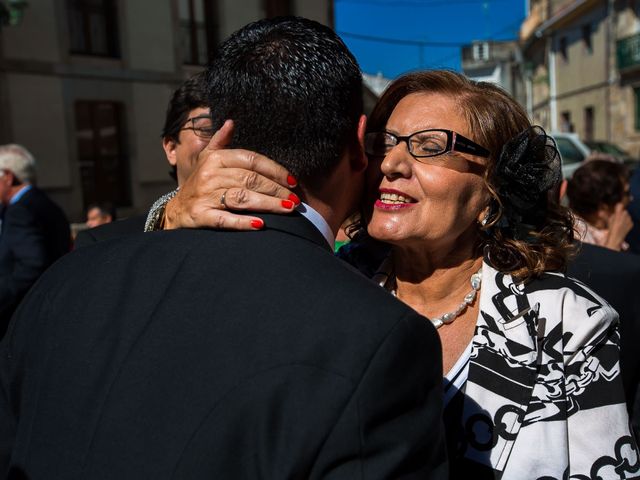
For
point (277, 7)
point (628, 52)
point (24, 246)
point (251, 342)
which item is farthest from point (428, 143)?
point (628, 52)

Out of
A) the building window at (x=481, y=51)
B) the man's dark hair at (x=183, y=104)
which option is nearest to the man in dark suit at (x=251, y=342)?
the man's dark hair at (x=183, y=104)

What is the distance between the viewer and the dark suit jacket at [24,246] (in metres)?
4.04

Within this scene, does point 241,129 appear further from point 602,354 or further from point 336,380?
point 602,354

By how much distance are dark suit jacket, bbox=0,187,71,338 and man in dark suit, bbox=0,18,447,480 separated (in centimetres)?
284

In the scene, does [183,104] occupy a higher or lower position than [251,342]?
higher

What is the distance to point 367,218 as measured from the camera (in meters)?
2.03

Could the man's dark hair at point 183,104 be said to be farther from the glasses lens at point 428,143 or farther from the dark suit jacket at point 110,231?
the glasses lens at point 428,143

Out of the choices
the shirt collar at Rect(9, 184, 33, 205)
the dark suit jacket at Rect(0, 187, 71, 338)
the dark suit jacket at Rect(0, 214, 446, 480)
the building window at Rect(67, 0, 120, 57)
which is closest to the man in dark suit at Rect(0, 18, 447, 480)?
the dark suit jacket at Rect(0, 214, 446, 480)

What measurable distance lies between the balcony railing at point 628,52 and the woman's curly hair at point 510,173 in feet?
84.9

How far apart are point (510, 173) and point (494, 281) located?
1.04ft

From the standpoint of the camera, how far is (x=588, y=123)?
29.5 m

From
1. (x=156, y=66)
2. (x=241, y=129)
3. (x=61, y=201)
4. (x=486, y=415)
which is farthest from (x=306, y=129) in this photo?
(x=156, y=66)

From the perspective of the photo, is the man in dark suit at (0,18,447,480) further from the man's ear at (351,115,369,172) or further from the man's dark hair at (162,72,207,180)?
the man's dark hair at (162,72,207,180)

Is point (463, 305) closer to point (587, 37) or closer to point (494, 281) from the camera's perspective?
point (494, 281)
